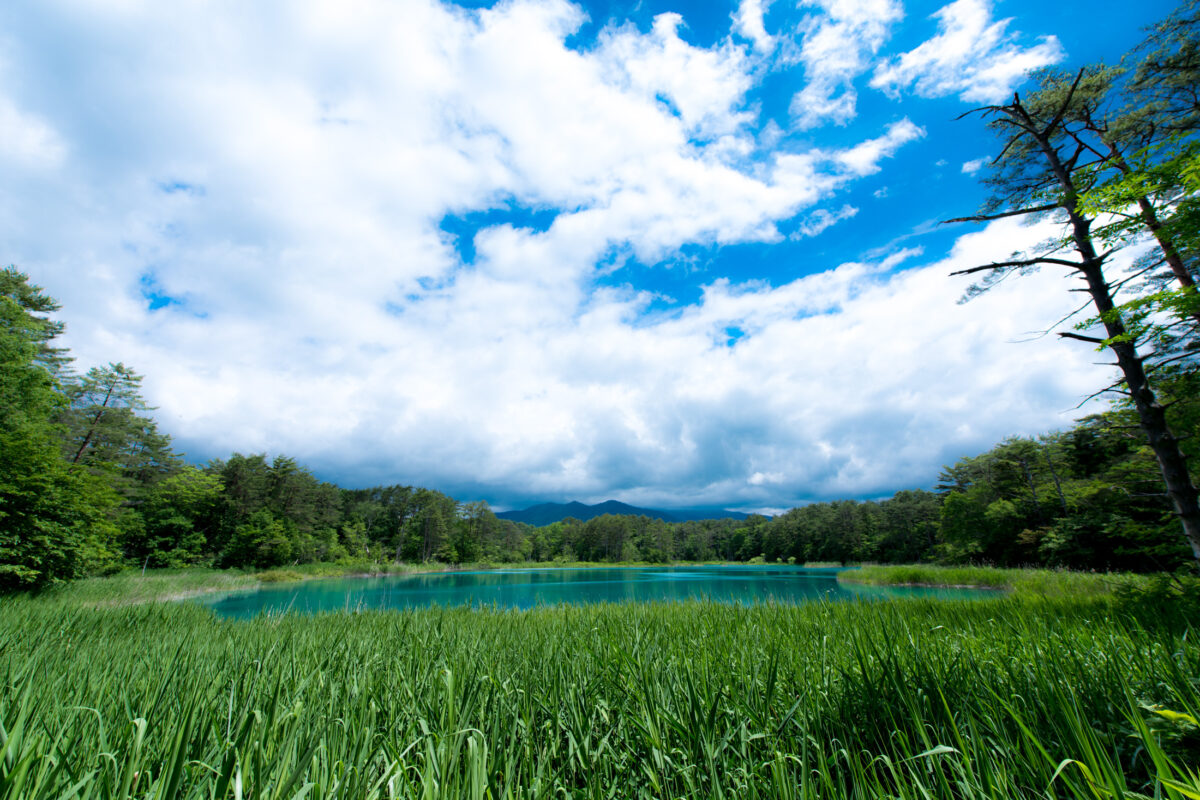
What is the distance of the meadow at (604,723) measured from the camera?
1.20 meters

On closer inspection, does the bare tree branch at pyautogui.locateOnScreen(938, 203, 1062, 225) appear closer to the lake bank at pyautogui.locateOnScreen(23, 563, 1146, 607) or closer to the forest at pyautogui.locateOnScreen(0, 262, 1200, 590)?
the forest at pyautogui.locateOnScreen(0, 262, 1200, 590)

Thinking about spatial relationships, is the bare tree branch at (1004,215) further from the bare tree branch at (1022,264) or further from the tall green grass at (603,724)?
the tall green grass at (603,724)

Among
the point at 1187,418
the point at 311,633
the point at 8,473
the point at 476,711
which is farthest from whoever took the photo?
the point at 8,473

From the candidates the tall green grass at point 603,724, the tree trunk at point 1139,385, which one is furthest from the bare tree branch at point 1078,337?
the tall green grass at point 603,724

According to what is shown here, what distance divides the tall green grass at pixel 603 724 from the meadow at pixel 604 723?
0.01 m

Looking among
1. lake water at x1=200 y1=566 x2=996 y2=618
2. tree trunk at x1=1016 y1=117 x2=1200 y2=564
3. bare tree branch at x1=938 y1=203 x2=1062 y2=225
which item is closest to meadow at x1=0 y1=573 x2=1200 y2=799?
Result: lake water at x1=200 y1=566 x2=996 y2=618

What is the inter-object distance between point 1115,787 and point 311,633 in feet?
17.4

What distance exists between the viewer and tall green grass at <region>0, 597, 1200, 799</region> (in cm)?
119

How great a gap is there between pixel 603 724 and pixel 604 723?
29mm

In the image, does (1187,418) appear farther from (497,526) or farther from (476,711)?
(497,526)

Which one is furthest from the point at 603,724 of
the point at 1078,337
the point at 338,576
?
the point at 338,576

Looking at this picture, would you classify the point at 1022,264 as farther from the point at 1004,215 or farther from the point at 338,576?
the point at 338,576

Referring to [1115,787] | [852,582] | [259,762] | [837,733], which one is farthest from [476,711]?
[852,582]

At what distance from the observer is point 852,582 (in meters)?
27.3
